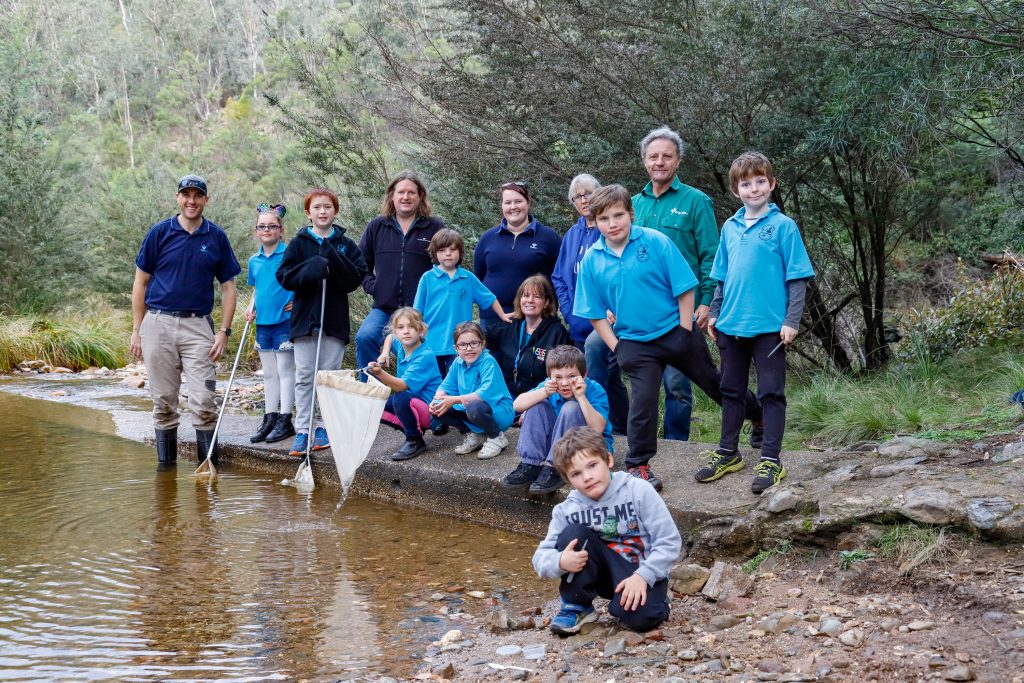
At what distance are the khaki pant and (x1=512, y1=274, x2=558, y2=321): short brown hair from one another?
239cm

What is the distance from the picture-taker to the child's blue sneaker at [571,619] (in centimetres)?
363

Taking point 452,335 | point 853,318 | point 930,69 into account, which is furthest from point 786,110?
point 452,335

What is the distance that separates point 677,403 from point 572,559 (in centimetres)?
243

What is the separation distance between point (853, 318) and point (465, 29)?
4624mm

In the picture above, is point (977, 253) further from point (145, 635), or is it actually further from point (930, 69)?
point (145, 635)

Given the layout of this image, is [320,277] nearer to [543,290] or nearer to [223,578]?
[543,290]

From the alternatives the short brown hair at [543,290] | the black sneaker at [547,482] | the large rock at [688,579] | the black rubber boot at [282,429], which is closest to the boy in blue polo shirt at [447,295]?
the short brown hair at [543,290]

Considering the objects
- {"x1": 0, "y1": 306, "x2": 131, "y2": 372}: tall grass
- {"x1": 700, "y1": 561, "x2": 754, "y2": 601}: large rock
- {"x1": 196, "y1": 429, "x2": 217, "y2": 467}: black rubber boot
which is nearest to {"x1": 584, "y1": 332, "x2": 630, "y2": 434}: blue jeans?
{"x1": 700, "y1": 561, "x2": 754, "y2": 601}: large rock

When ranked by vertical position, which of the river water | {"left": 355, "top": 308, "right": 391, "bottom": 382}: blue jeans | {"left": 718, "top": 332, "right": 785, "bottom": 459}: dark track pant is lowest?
the river water

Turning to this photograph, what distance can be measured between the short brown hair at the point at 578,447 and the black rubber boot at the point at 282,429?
4.06 meters

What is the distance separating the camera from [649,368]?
15.7ft

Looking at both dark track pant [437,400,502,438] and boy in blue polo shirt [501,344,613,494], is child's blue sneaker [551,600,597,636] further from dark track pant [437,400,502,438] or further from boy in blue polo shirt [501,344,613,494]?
dark track pant [437,400,502,438]

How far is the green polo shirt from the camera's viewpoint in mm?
5371

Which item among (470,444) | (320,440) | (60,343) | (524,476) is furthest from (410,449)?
(60,343)
